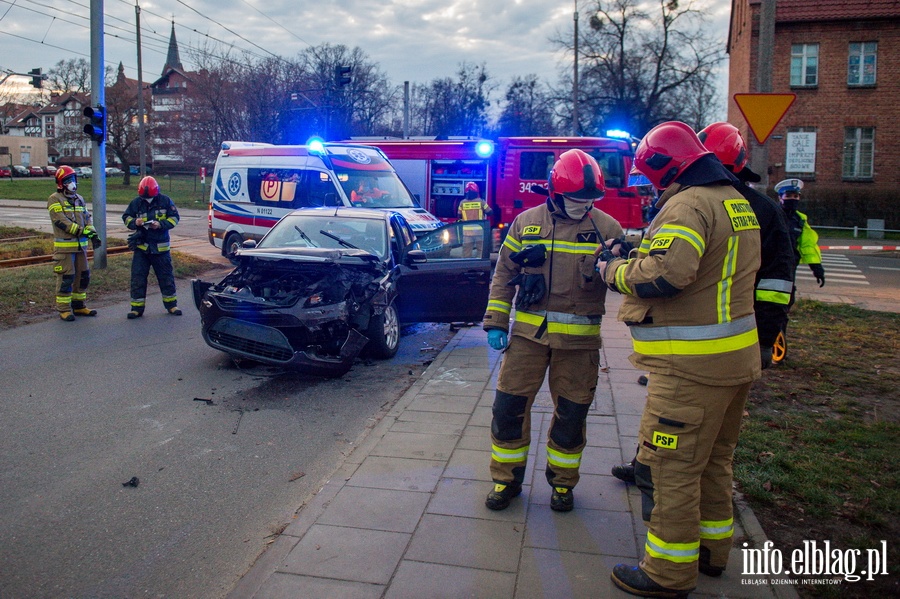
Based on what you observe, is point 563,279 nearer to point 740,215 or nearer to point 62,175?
point 740,215

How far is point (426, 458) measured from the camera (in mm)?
4711

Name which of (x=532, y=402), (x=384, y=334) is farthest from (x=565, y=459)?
(x=384, y=334)

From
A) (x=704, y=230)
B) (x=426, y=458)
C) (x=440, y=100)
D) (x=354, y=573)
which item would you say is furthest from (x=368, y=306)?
(x=440, y=100)

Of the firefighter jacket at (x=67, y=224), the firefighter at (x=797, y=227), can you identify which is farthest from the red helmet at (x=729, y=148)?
the firefighter jacket at (x=67, y=224)

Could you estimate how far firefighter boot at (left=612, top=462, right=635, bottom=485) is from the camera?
4281 millimetres

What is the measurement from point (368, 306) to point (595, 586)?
4.33m

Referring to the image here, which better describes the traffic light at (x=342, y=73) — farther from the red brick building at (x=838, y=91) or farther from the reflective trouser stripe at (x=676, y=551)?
the reflective trouser stripe at (x=676, y=551)

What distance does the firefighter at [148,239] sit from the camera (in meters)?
9.67

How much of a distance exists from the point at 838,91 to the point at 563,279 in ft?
97.9

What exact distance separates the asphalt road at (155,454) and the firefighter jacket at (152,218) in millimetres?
1639

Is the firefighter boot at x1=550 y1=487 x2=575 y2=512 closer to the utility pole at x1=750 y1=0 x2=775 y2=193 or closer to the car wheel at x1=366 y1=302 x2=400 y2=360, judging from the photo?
the car wheel at x1=366 y1=302 x2=400 y2=360

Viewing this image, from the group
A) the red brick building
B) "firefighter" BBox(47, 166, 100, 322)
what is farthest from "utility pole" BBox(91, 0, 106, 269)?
the red brick building

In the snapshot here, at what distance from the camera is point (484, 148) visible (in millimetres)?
17703

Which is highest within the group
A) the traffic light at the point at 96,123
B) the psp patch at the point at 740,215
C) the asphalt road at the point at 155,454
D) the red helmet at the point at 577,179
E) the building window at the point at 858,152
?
the building window at the point at 858,152
